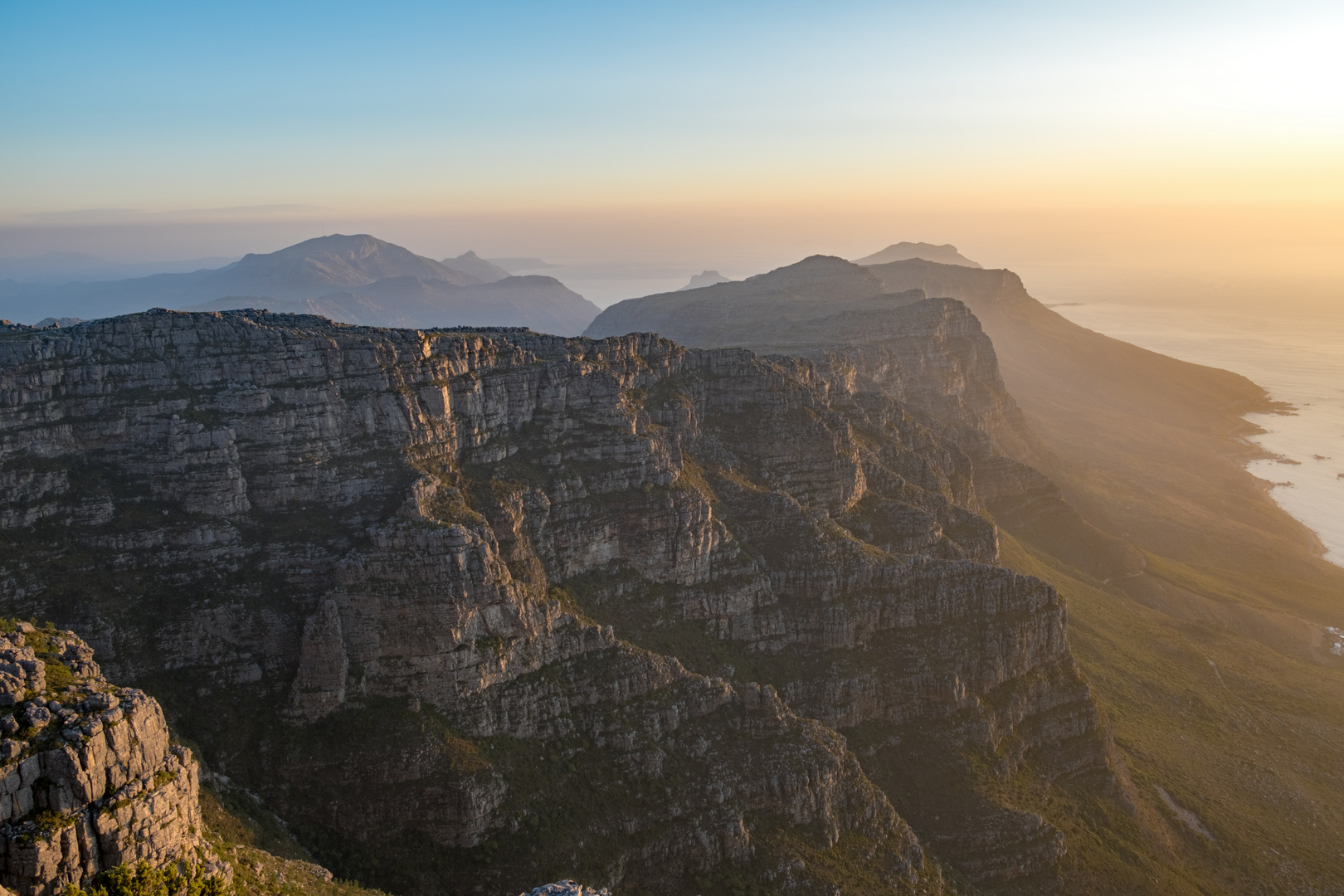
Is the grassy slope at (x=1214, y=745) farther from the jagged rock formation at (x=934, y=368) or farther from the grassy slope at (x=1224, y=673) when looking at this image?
the jagged rock formation at (x=934, y=368)

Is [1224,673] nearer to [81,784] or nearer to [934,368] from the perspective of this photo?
[934,368]

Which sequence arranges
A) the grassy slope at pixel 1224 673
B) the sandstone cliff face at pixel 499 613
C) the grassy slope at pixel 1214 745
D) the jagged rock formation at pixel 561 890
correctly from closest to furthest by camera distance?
the jagged rock formation at pixel 561 890 → the sandstone cliff face at pixel 499 613 → the grassy slope at pixel 1214 745 → the grassy slope at pixel 1224 673

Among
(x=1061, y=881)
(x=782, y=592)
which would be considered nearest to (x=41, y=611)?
(x=782, y=592)

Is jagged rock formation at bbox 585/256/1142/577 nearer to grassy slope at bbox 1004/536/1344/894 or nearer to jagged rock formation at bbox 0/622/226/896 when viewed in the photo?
grassy slope at bbox 1004/536/1344/894

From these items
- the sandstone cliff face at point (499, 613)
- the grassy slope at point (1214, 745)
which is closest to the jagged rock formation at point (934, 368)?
the grassy slope at point (1214, 745)

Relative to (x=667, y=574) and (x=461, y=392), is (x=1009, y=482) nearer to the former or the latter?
(x=667, y=574)
